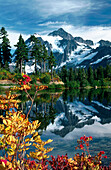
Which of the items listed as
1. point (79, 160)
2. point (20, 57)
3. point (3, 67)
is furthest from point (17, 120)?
A: point (3, 67)

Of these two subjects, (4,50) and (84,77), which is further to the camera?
(84,77)

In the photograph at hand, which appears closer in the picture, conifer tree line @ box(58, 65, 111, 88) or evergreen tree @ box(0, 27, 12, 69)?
evergreen tree @ box(0, 27, 12, 69)

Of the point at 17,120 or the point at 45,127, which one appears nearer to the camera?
the point at 17,120

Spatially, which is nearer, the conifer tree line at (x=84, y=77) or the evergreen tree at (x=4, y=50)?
the evergreen tree at (x=4, y=50)

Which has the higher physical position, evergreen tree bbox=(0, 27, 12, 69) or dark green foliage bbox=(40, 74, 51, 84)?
evergreen tree bbox=(0, 27, 12, 69)

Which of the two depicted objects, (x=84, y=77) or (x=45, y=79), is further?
(x=84, y=77)

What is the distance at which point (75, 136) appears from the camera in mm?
10266

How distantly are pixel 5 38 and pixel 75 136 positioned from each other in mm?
62421

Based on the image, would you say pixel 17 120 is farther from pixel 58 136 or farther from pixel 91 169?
pixel 58 136

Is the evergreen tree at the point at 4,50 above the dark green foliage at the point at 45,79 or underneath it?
above

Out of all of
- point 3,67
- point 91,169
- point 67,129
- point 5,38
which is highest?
point 5,38

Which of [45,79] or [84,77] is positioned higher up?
[84,77]

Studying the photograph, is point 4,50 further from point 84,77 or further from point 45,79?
point 84,77

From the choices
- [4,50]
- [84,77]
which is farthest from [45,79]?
[84,77]
